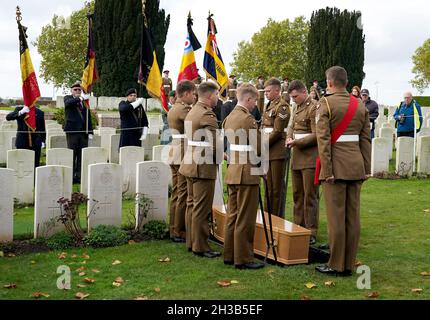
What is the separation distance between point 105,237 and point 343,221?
3.37 metres

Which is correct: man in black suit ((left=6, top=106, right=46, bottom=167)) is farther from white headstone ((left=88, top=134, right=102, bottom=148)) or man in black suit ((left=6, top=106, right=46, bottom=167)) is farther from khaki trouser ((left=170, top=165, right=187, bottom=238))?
khaki trouser ((left=170, top=165, right=187, bottom=238))

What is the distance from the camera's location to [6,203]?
27.6 feet

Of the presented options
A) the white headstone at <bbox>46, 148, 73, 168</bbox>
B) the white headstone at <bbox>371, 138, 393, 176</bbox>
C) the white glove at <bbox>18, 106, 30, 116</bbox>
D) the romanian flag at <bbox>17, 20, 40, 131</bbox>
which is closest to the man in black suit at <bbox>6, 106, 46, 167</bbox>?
the white glove at <bbox>18, 106, 30, 116</bbox>

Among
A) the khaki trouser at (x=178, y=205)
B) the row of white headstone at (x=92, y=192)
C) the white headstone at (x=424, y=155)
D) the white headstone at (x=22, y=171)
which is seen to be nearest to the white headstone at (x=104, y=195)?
the row of white headstone at (x=92, y=192)

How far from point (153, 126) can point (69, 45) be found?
136 feet

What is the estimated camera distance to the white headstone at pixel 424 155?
591 inches

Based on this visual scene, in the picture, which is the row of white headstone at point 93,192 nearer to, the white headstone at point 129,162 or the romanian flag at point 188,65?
the white headstone at point 129,162

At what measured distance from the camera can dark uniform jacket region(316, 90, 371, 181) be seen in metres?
7.01

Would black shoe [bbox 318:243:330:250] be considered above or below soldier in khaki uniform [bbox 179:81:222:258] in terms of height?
below

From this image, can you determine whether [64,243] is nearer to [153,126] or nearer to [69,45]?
[153,126]

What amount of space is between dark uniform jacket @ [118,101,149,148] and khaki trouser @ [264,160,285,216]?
5.78m

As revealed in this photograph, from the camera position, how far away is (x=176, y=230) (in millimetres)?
8969

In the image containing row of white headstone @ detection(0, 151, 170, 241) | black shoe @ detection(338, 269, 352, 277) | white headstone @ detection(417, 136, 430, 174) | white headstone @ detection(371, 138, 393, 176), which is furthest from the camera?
white headstone @ detection(371, 138, 393, 176)

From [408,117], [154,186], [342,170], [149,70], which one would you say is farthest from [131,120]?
[342,170]
